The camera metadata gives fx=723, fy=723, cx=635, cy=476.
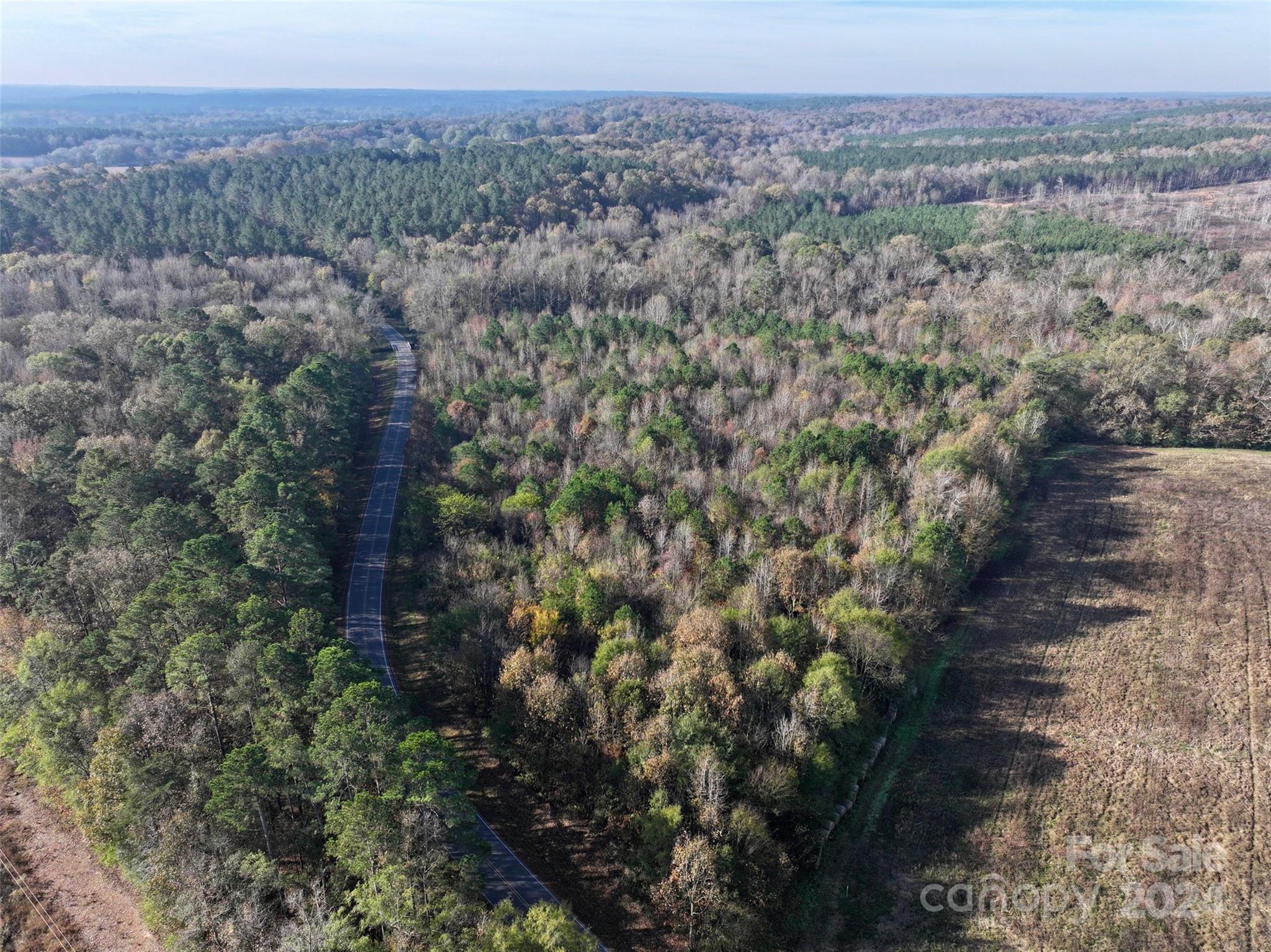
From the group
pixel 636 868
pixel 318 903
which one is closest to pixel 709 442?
pixel 636 868

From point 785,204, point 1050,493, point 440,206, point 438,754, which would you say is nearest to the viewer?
point 438,754

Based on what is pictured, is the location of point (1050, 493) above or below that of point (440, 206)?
below

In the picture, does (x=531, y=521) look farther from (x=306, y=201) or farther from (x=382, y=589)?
(x=306, y=201)

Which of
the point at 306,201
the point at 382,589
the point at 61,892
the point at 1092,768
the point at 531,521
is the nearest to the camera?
Result: the point at 61,892

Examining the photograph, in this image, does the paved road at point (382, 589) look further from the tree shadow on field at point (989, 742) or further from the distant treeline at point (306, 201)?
the distant treeline at point (306, 201)

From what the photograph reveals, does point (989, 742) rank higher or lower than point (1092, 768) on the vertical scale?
lower

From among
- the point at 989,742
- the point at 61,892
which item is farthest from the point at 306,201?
the point at 989,742

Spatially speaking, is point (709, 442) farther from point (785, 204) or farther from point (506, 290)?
point (785, 204)
